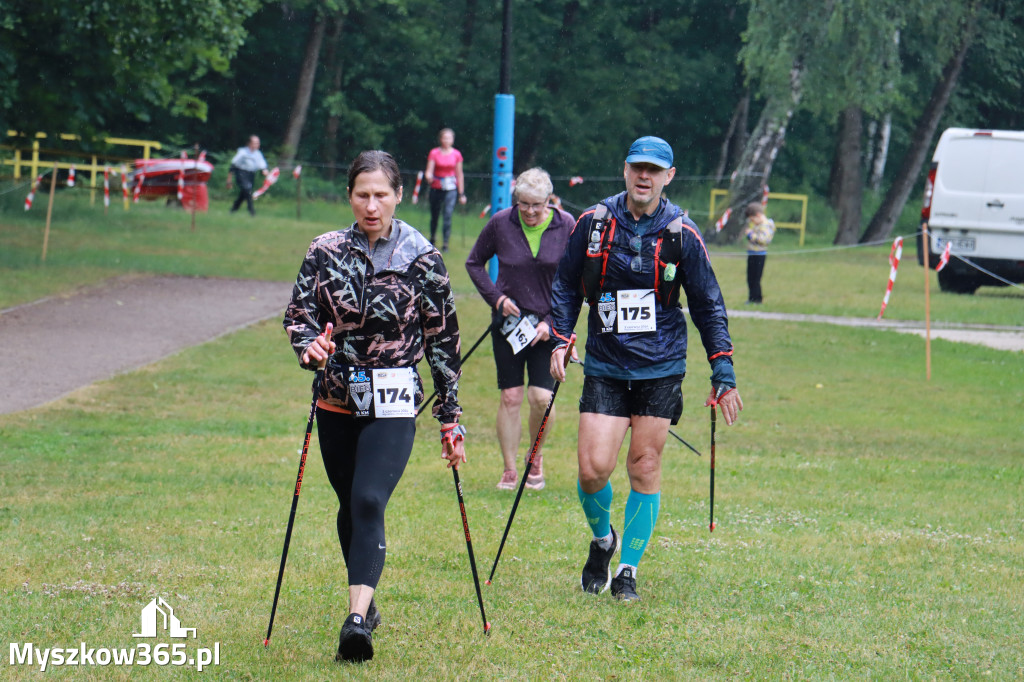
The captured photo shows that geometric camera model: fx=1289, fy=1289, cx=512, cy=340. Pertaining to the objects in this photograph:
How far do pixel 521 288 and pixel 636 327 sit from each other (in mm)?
2618

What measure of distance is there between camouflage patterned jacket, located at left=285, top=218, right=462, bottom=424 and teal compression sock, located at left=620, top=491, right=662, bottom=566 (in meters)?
1.53

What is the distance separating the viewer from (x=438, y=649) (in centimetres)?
511

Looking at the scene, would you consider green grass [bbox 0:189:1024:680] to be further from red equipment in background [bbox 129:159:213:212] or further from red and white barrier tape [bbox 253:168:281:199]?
red and white barrier tape [bbox 253:168:281:199]

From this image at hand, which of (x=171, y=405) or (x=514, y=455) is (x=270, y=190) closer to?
(x=171, y=405)

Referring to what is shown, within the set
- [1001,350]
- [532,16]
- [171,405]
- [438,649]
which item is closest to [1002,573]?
[438,649]

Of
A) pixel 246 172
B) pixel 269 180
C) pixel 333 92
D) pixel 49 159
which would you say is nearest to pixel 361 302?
pixel 246 172

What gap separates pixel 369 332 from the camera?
488cm

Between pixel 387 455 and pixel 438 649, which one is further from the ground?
pixel 387 455

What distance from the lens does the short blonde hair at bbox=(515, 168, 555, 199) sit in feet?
26.7

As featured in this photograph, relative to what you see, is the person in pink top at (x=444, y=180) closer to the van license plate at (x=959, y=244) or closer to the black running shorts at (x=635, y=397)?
the van license plate at (x=959, y=244)

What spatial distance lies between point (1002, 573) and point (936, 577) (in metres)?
0.38

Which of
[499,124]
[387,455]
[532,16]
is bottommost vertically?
[387,455]

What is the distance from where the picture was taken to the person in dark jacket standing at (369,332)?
15.9 ft

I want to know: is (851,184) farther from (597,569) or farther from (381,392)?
(381,392)
